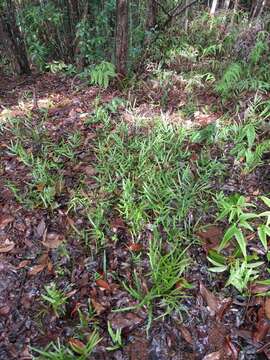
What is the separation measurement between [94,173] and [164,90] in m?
1.76

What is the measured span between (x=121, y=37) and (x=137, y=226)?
269 cm

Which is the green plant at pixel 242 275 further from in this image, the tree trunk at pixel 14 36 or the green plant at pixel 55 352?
the tree trunk at pixel 14 36

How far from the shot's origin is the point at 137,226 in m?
2.40

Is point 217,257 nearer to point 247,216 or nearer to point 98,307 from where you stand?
point 247,216

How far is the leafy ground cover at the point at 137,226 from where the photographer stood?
6.30 ft

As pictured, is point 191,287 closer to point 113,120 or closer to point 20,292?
point 20,292

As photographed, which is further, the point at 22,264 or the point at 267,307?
the point at 22,264

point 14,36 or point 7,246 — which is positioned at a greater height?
point 14,36

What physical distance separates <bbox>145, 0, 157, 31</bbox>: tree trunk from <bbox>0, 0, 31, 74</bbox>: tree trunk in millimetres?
1981

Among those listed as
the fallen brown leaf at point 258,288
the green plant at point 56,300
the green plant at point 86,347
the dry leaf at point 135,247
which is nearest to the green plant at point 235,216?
the fallen brown leaf at point 258,288

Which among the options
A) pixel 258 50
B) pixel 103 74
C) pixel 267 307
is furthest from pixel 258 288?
pixel 258 50

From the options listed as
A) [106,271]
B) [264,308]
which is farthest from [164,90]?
[264,308]

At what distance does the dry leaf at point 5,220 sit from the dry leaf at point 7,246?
0.51 ft

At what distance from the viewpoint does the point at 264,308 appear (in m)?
2.00
